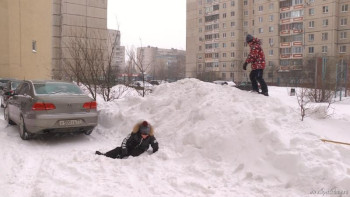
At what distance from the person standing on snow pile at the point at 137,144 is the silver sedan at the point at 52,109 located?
131 cm

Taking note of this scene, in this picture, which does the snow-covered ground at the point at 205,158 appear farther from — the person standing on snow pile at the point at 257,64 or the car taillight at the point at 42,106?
the car taillight at the point at 42,106

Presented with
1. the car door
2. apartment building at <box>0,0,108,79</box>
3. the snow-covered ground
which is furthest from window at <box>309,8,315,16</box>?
the car door

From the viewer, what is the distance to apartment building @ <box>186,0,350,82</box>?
1921 inches

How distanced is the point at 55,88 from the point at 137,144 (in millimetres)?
2860

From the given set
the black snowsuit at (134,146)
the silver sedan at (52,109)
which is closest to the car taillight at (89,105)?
the silver sedan at (52,109)

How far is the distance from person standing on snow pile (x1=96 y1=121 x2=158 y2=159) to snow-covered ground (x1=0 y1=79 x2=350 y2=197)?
20cm

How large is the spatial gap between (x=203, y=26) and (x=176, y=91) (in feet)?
205

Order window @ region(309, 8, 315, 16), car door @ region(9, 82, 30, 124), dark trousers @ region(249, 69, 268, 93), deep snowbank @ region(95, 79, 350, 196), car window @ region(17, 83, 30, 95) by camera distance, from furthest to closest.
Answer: window @ region(309, 8, 315, 16) < dark trousers @ region(249, 69, 268, 93) < car window @ region(17, 83, 30, 95) < car door @ region(9, 82, 30, 124) < deep snowbank @ region(95, 79, 350, 196)

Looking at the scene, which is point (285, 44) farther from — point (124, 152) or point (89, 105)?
point (124, 152)

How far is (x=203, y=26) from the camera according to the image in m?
68.0

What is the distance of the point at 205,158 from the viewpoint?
5211 mm

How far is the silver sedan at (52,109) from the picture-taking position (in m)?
6.32

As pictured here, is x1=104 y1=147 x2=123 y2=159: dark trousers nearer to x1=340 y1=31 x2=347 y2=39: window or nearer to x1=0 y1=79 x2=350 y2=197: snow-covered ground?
x1=0 y1=79 x2=350 y2=197: snow-covered ground

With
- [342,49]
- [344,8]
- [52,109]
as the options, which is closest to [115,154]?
[52,109]
